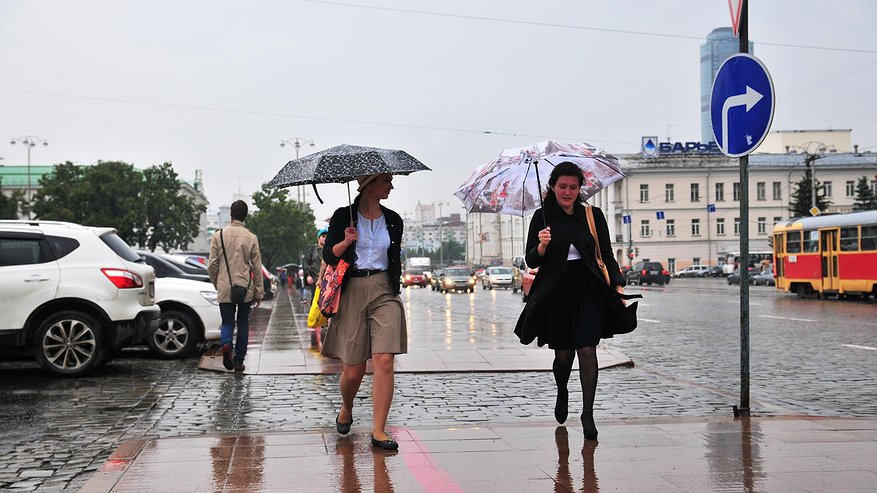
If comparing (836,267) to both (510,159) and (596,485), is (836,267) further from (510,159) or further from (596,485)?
(596,485)

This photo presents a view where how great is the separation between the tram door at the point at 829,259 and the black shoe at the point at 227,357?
27417 millimetres

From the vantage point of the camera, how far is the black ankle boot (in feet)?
20.4

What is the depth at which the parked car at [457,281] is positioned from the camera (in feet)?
162

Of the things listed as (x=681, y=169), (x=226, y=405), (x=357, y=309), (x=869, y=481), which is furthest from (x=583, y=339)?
(x=681, y=169)

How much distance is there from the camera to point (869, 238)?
31.2 m

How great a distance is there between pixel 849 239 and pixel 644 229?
207ft

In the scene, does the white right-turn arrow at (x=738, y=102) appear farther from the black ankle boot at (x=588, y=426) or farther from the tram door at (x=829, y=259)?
the tram door at (x=829, y=259)

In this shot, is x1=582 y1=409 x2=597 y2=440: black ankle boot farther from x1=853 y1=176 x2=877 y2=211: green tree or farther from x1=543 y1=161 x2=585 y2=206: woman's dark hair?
x1=853 y1=176 x2=877 y2=211: green tree

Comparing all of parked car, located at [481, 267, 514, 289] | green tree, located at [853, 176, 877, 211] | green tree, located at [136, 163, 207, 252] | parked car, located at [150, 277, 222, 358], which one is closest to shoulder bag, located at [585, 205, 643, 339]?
parked car, located at [150, 277, 222, 358]

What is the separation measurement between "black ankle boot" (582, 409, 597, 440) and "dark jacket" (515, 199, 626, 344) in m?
0.62

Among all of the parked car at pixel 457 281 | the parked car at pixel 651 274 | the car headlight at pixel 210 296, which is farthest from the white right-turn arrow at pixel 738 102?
the parked car at pixel 651 274

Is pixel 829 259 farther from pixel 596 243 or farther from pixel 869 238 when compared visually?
pixel 596 243

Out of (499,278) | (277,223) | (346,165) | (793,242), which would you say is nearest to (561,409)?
(346,165)

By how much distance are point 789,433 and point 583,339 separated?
4.97 ft
